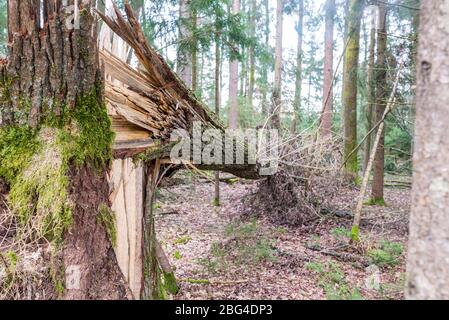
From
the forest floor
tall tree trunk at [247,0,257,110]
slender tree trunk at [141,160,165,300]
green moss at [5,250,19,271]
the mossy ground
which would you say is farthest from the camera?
tall tree trunk at [247,0,257,110]

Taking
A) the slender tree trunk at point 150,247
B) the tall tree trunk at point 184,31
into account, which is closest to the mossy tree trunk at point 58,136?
the slender tree trunk at point 150,247

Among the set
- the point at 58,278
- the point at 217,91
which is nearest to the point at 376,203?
the point at 217,91

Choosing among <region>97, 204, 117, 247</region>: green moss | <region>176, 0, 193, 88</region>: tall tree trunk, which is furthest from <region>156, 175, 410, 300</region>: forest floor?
<region>176, 0, 193, 88</region>: tall tree trunk

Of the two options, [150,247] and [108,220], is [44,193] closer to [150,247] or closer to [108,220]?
[108,220]

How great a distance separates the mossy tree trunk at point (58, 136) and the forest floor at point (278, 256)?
1.88m

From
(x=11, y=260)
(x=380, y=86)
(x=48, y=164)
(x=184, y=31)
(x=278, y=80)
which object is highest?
(x=184, y=31)

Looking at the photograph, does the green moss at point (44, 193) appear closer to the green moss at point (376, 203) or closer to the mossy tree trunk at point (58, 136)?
the mossy tree trunk at point (58, 136)

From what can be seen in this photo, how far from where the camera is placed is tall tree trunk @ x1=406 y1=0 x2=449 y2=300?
152 cm

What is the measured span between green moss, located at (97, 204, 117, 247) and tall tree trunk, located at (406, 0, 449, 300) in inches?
80.4

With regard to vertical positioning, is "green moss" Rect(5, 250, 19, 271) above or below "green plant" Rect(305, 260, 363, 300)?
above

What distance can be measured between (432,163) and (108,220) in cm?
218

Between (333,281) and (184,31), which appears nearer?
(333,281)

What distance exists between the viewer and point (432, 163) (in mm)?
1551

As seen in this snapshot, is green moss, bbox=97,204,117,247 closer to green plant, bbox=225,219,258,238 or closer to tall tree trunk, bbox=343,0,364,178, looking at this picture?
green plant, bbox=225,219,258,238
